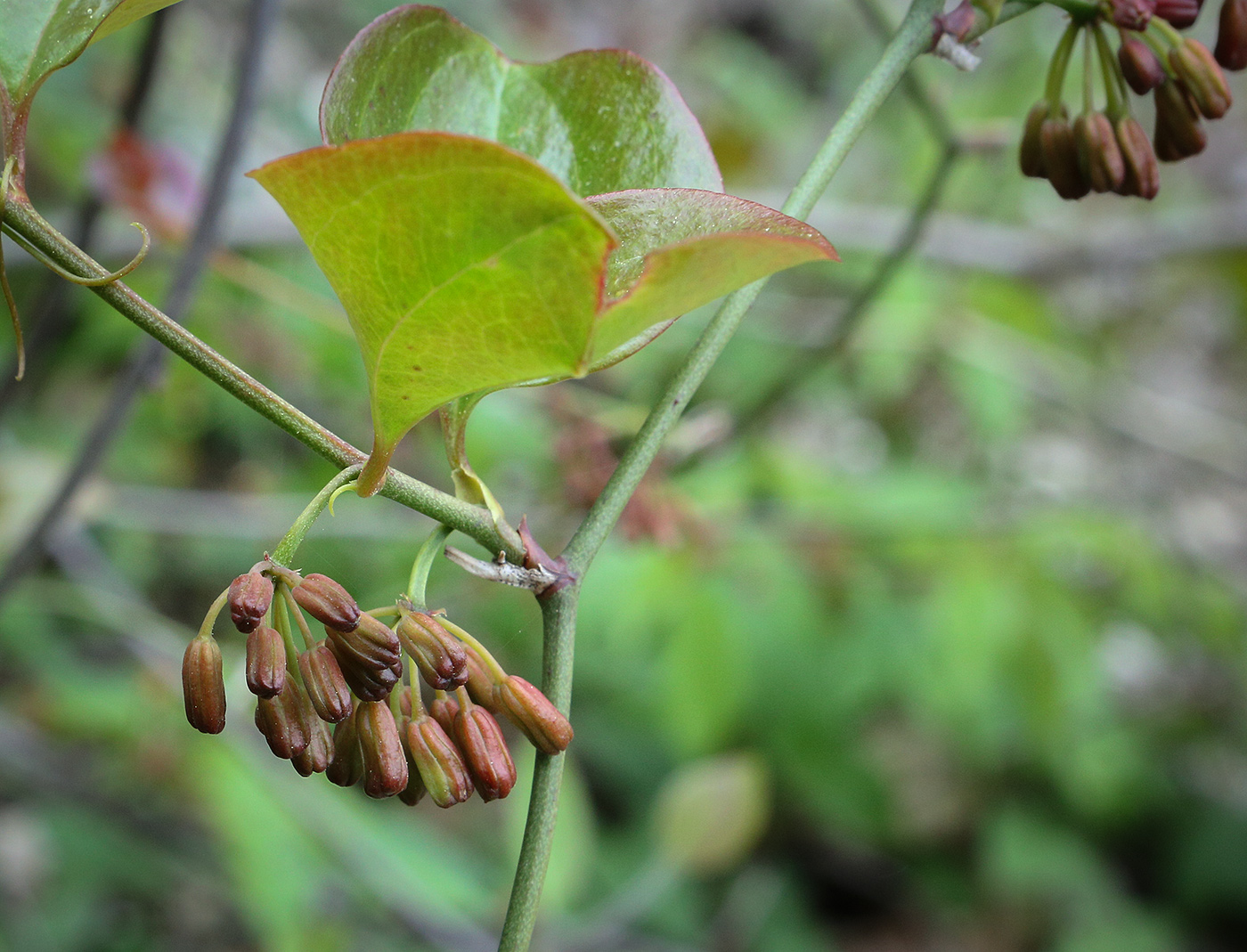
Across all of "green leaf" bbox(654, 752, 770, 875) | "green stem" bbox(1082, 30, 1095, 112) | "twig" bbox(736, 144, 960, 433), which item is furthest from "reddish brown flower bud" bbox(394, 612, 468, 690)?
"green leaf" bbox(654, 752, 770, 875)

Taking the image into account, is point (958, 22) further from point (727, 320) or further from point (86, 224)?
point (86, 224)

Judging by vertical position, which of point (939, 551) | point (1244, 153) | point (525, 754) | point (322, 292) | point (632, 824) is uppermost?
point (322, 292)

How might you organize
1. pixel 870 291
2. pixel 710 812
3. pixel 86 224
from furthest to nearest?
pixel 710 812 → pixel 86 224 → pixel 870 291

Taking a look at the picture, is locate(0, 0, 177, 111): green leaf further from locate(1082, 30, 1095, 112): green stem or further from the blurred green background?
the blurred green background

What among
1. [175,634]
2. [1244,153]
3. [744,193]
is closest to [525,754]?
[175,634]

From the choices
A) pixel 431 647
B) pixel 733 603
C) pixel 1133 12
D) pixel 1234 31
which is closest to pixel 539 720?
pixel 431 647

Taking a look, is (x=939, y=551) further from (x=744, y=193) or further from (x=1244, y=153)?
(x=1244, y=153)
